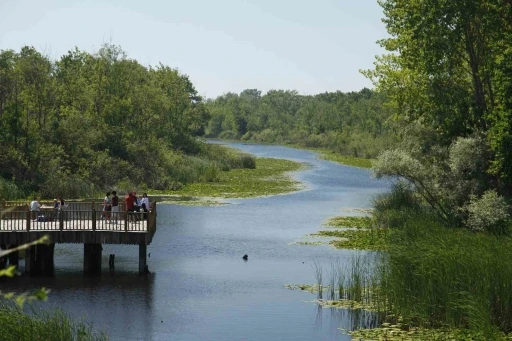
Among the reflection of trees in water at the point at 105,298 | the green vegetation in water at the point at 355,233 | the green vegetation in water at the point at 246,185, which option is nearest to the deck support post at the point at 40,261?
the reflection of trees in water at the point at 105,298

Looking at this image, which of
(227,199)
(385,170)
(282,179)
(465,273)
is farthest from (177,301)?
(282,179)

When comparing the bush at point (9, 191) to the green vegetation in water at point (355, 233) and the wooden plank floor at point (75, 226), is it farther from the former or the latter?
the green vegetation in water at point (355, 233)

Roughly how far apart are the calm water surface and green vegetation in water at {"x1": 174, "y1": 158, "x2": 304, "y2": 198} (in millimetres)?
15476

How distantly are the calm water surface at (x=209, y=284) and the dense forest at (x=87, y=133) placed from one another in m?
15.1

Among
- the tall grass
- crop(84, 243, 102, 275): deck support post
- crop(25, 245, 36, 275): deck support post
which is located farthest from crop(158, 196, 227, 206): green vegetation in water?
the tall grass

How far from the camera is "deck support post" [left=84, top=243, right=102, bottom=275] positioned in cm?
3919

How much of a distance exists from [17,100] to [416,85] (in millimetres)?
38449

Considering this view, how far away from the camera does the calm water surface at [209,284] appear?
29.2m

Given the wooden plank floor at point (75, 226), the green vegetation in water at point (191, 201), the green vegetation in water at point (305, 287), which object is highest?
the wooden plank floor at point (75, 226)

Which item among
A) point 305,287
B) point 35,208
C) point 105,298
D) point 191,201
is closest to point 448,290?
point 305,287

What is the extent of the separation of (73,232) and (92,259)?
6.80ft

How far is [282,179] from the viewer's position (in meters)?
95.9

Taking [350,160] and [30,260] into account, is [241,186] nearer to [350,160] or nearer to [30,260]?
[30,260]

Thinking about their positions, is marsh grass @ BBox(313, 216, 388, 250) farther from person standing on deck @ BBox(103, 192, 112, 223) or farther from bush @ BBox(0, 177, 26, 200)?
bush @ BBox(0, 177, 26, 200)
